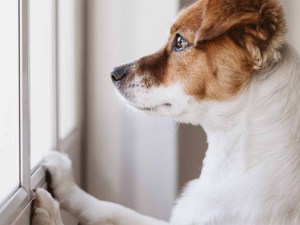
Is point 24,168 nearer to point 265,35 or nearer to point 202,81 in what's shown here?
point 202,81

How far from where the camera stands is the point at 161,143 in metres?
2.02

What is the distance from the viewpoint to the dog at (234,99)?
1.29m

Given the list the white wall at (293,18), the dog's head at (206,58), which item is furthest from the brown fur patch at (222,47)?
the white wall at (293,18)

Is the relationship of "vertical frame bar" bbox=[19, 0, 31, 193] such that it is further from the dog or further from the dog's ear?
the dog's ear

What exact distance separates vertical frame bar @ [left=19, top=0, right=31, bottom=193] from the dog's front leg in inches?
7.7

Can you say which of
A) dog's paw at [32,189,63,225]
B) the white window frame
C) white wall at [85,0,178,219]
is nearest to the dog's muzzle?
the white window frame

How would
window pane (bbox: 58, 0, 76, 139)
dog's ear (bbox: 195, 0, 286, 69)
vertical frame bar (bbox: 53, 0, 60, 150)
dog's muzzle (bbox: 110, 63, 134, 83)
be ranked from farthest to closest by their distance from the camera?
1. window pane (bbox: 58, 0, 76, 139)
2. vertical frame bar (bbox: 53, 0, 60, 150)
3. dog's muzzle (bbox: 110, 63, 134, 83)
4. dog's ear (bbox: 195, 0, 286, 69)

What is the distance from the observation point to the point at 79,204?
1.61 m

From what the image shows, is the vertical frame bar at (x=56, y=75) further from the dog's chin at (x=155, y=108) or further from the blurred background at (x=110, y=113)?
the dog's chin at (x=155, y=108)

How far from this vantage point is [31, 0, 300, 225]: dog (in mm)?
1291

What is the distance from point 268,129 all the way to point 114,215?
0.52 metres

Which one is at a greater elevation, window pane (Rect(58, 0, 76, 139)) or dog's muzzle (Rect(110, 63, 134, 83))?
dog's muzzle (Rect(110, 63, 134, 83))

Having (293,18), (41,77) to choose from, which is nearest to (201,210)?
(41,77)

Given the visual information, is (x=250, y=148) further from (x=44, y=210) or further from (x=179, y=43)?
(x=44, y=210)
